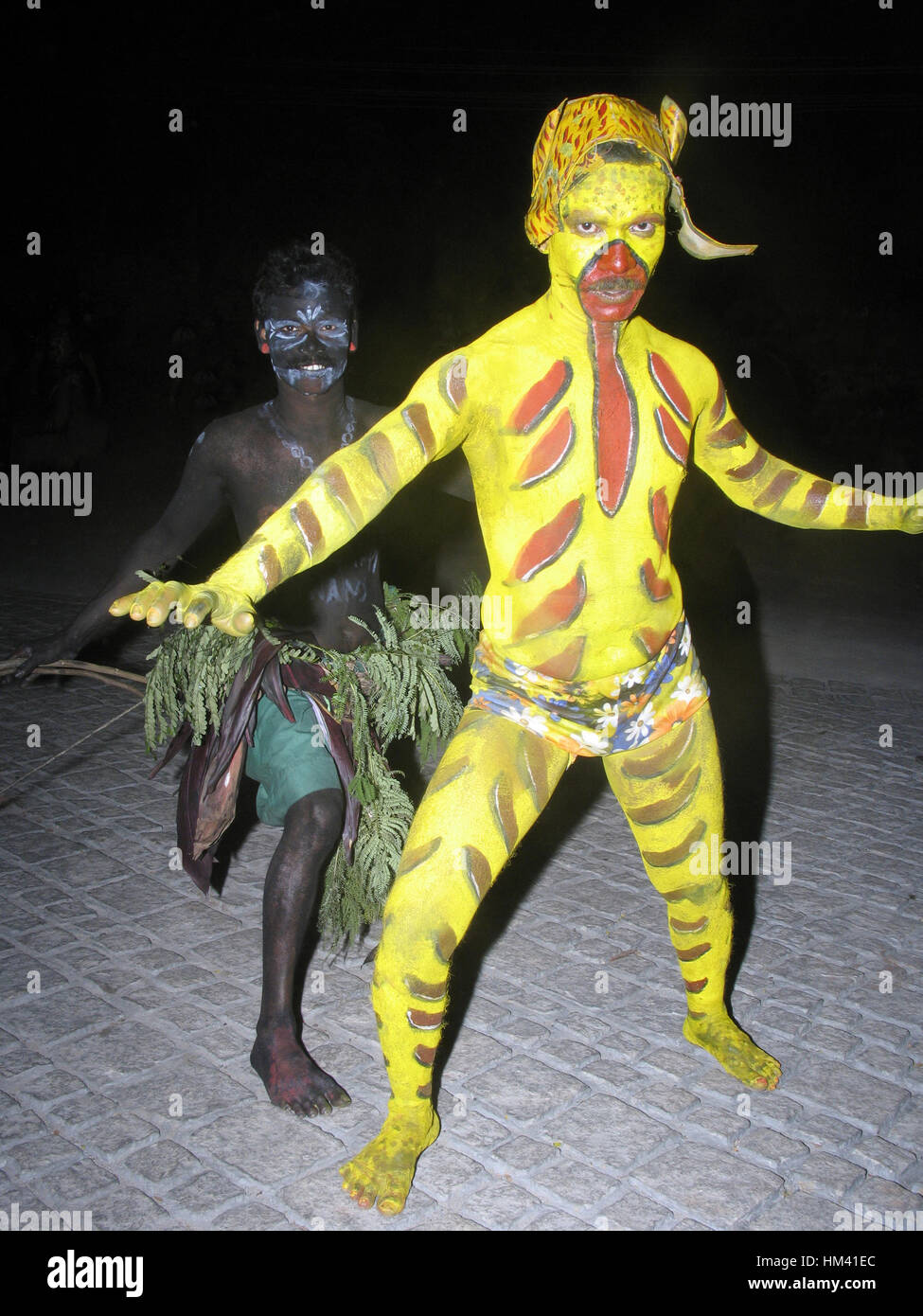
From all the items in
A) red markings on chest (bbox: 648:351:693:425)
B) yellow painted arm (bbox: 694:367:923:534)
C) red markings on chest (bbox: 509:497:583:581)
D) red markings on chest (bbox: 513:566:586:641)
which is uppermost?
red markings on chest (bbox: 648:351:693:425)

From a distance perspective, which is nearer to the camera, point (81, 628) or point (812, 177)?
point (81, 628)

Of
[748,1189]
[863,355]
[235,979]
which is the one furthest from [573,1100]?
[863,355]

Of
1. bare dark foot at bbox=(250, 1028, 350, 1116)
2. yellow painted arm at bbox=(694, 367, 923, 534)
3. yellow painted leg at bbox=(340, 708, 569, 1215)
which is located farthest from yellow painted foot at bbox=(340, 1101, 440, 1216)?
yellow painted arm at bbox=(694, 367, 923, 534)

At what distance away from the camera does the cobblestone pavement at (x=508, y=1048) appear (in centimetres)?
253

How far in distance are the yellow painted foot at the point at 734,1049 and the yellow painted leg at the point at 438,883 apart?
96 cm

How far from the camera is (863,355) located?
1588cm

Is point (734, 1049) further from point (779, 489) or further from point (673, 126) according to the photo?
point (673, 126)

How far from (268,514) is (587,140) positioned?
136 centimetres

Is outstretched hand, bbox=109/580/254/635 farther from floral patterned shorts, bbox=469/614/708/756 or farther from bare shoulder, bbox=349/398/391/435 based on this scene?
bare shoulder, bbox=349/398/391/435

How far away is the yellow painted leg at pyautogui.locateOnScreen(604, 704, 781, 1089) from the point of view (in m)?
2.62

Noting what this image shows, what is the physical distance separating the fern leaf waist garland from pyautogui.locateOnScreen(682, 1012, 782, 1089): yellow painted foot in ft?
3.30

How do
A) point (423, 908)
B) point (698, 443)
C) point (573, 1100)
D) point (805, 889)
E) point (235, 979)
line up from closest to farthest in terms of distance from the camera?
point (423, 908)
point (698, 443)
point (573, 1100)
point (235, 979)
point (805, 889)

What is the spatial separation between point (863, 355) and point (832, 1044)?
14.7m
